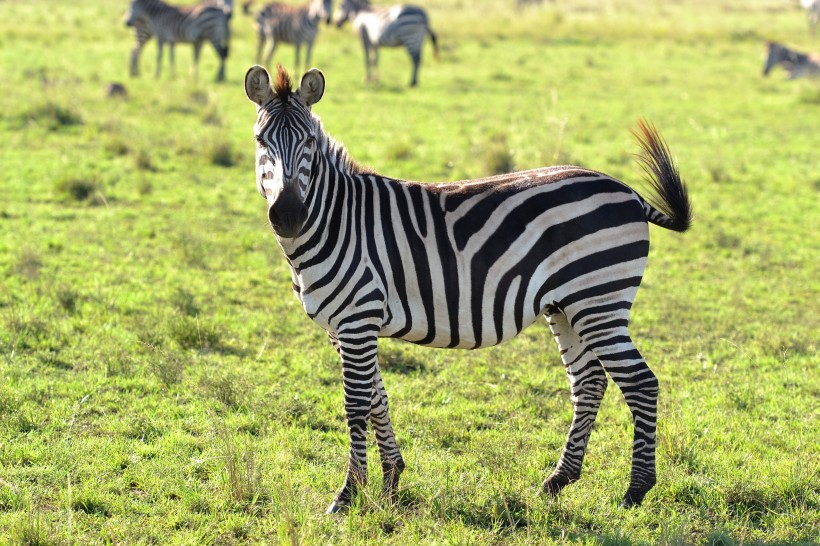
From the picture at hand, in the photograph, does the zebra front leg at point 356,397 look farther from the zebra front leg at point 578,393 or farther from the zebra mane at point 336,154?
the zebra front leg at point 578,393

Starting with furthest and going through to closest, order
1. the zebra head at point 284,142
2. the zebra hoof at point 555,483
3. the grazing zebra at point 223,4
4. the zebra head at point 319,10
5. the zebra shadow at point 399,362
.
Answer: the zebra head at point 319,10, the grazing zebra at point 223,4, the zebra shadow at point 399,362, the zebra hoof at point 555,483, the zebra head at point 284,142

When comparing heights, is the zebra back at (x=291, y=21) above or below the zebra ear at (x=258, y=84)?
above

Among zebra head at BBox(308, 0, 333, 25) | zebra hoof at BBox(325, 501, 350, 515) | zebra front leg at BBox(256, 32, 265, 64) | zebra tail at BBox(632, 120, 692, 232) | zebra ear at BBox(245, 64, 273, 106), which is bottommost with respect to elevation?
zebra hoof at BBox(325, 501, 350, 515)

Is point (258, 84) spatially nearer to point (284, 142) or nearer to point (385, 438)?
point (284, 142)

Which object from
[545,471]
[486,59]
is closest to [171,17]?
[486,59]

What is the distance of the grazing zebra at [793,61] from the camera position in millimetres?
26031

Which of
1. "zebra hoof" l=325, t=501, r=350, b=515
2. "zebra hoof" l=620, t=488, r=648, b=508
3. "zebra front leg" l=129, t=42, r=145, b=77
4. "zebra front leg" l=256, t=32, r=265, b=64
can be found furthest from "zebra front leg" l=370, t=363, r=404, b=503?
"zebra front leg" l=256, t=32, r=265, b=64

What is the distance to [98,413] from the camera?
6.39 meters

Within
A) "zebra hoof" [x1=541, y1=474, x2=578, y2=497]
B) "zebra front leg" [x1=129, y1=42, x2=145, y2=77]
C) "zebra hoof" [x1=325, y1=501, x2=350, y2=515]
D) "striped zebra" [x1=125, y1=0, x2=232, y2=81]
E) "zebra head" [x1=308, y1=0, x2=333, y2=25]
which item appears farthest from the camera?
"zebra head" [x1=308, y1=0, x2=333, y2=25]

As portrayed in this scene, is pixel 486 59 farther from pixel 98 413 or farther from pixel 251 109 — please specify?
Answer: pixel 98 413

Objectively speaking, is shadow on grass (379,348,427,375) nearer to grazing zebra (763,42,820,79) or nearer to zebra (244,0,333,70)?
zebra (244,0,333,70)

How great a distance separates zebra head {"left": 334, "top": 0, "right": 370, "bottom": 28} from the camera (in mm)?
26836

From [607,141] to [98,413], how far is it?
1248 cm

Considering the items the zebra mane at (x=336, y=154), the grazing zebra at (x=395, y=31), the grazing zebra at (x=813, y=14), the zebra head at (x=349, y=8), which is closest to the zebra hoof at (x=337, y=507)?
the zebra mane at (x=336, y=154)
